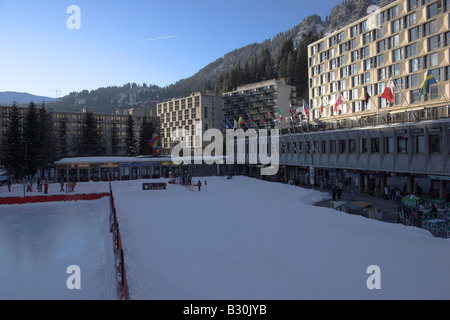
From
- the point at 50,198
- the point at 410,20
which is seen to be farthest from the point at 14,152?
the point at 410,20

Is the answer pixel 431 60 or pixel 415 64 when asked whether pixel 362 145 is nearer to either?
pixel 431 60

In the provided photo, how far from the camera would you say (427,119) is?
25.9m

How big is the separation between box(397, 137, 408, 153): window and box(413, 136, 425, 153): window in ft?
2.69

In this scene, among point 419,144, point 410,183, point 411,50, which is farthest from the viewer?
point 411,50

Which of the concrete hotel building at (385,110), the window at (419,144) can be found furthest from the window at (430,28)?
the window at (419,144)

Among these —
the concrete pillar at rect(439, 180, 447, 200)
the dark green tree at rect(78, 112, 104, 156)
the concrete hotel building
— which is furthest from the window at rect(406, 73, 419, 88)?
the dark green tree at rect(78, 112, 104, 156)

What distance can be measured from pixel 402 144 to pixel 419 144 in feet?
5.47

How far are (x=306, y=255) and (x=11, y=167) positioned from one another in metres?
58.9

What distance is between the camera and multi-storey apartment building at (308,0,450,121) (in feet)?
127

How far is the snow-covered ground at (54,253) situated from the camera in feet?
33.5

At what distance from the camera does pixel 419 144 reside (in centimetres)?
2688

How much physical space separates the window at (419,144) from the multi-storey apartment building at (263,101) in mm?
64899

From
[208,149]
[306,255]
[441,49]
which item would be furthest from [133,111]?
[306,255]
